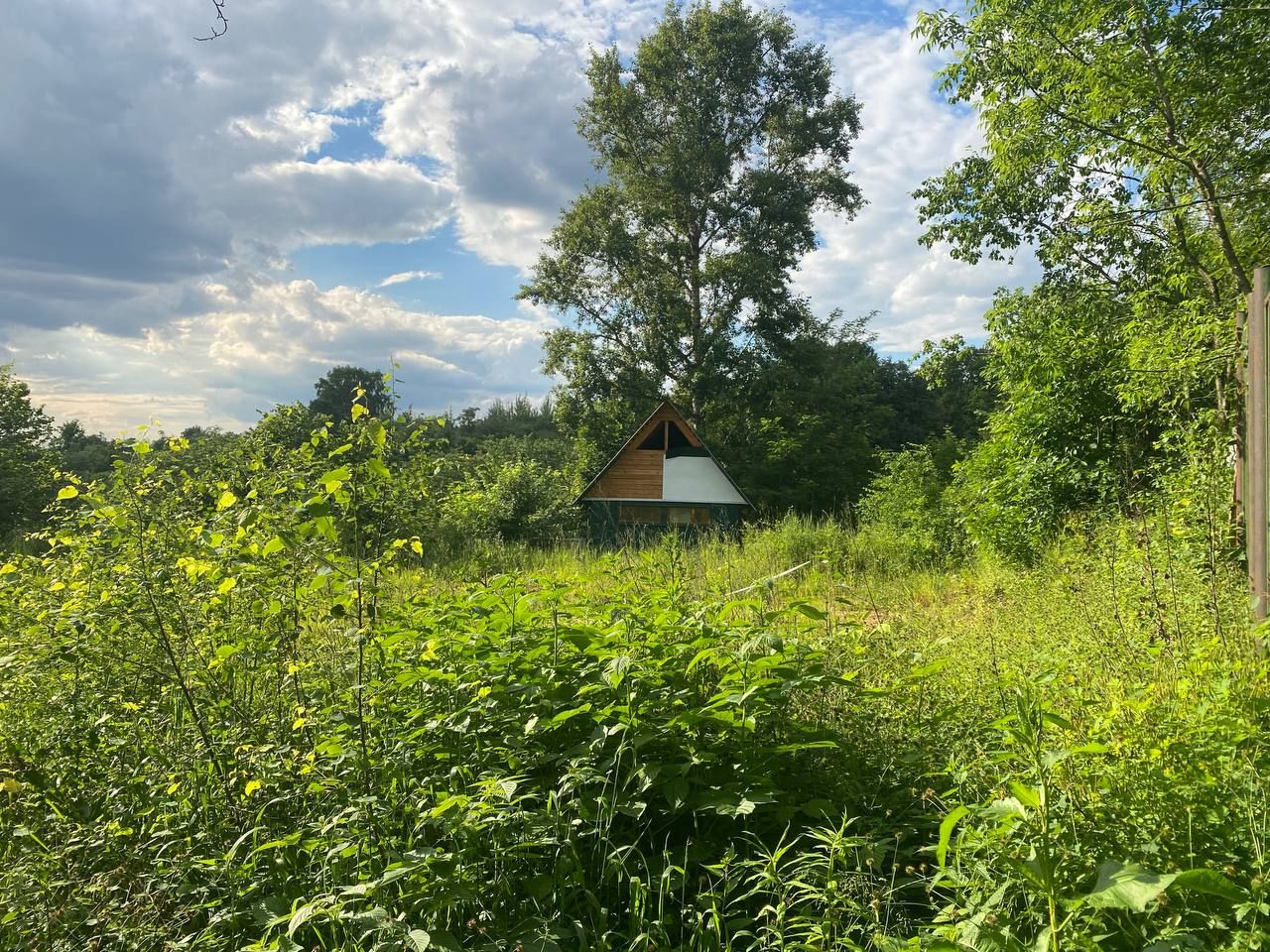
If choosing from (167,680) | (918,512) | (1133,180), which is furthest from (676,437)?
(167,680)

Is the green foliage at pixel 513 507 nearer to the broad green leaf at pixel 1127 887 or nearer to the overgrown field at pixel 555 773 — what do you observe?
the overgrown field at pixel 555 773

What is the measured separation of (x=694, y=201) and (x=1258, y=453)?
22.1m

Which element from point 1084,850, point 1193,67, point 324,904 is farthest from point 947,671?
point 1193,67

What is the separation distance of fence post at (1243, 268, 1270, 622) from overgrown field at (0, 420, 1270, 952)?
0.24 meters

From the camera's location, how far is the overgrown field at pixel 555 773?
6.38ft

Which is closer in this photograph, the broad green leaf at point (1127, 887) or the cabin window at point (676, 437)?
the broad green leaf at point (1127, 887)

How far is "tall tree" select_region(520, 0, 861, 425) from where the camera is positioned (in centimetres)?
2338

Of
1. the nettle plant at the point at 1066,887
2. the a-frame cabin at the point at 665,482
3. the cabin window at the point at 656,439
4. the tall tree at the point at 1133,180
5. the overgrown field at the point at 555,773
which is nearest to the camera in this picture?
the nettle plant at the point at 1066,887

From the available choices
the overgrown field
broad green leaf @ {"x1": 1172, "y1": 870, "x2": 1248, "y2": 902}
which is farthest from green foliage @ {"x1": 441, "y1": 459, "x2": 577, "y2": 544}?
broad green leaf @ {"x1": 1172, "y1": 870, "x2": 1248, "y2": 902}

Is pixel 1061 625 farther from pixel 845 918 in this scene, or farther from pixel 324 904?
pixel 324 904

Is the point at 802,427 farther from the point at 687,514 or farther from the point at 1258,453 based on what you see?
the point at 1258,453

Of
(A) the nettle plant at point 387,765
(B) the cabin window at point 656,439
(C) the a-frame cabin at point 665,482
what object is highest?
(B) the cabin window at point 656,439

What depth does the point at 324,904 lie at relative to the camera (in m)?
2.01

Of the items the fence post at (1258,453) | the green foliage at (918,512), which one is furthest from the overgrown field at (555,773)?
the green foliage at (918,512)
